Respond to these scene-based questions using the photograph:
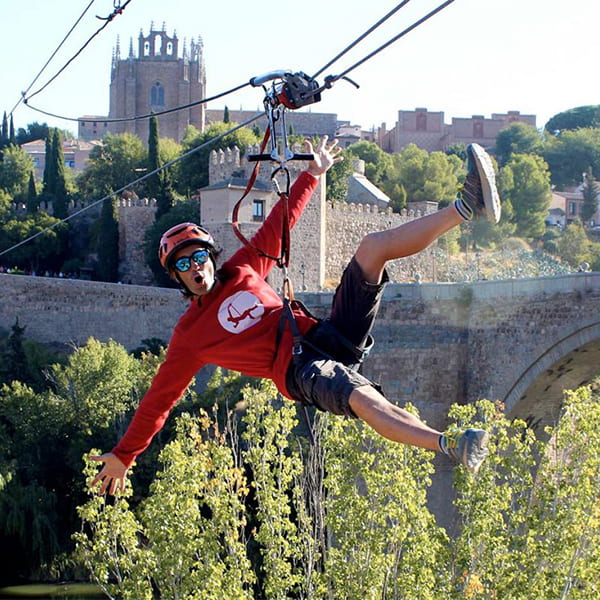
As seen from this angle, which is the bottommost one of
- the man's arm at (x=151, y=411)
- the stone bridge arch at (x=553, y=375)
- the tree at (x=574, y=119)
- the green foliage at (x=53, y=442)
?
the green foliage at (x=53, y=442)

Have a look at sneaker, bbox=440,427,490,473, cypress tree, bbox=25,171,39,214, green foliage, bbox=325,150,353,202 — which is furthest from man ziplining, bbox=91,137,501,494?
cypress tree, bbox=25,171,39,214

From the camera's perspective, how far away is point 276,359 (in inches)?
243

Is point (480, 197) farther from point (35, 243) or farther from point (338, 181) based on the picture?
point (338, 181)

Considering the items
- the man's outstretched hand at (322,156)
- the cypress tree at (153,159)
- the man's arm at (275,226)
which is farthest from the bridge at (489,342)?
the man's arm at (275,226)

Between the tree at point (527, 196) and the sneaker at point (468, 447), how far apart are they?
152 feet

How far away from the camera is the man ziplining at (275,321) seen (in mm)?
5902

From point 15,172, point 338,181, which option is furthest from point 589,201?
point 15,172

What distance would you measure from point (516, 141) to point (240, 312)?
66019mm

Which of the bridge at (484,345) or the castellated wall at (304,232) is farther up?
→ the castellated wall at (304,232)

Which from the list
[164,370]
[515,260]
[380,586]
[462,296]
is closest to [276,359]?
[164,370]

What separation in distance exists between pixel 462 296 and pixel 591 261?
23076mm

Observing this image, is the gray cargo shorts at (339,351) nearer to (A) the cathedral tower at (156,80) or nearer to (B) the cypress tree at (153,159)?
(B) the cypress tree at (153,159)

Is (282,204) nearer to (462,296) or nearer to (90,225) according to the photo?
(462,296)

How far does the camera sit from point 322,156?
22.7ft
